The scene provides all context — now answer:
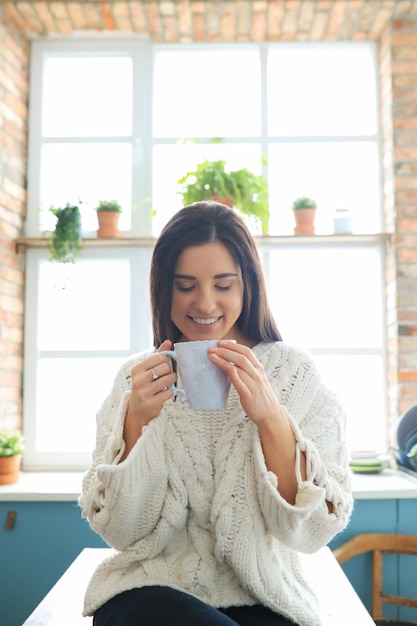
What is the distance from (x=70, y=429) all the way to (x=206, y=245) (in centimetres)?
188

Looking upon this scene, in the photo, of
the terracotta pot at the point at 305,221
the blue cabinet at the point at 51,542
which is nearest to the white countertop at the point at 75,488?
the blue cabinet at the point at 51,542

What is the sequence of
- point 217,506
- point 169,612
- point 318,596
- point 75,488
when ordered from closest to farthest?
point 169,612 < point 217,506 < point 318,596 < point 75,488

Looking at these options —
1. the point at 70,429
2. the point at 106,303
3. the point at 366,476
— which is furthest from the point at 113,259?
the point at 366,476

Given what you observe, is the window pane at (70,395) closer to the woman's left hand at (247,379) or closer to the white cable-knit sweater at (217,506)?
the white cable-knit sweater at (217,506)

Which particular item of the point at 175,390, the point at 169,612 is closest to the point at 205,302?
the point at 175,390

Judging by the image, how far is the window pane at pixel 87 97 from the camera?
2.99 metres

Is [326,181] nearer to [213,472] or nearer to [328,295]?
[328,295]

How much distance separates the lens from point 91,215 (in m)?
2.90

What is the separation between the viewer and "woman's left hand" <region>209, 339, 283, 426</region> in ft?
3.27

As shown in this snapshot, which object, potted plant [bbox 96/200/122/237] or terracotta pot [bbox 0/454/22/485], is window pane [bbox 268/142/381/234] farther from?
terracotta pot [bbox 0/454/22/485]

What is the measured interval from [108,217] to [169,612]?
207cm

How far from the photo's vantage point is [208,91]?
3.01 meters

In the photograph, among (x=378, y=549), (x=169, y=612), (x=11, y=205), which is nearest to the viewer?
(x=169, y=612)

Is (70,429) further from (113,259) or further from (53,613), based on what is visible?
(53,613)
